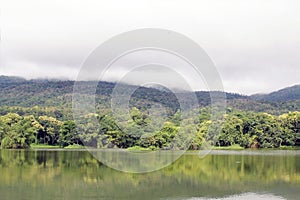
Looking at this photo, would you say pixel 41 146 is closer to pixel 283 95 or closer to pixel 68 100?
pixel 68 100

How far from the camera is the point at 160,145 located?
46.6 m

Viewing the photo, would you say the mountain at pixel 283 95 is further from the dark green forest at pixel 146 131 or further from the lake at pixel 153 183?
the lake at pixel 153 183

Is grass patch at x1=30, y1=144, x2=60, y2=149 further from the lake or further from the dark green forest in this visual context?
the lake

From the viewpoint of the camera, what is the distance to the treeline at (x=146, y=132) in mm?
47594

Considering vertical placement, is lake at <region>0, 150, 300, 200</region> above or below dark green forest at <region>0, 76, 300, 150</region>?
below

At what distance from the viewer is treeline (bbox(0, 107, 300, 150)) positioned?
4759 centimetres

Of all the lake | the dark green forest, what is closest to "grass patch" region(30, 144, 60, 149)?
the dark green forest

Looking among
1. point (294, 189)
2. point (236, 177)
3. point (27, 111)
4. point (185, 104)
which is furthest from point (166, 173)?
point (27, 111)

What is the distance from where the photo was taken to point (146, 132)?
48.3 meters

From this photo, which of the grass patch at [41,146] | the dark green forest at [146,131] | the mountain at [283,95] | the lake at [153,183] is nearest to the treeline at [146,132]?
the dark green forest at [146,131]

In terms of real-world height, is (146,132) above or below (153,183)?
above

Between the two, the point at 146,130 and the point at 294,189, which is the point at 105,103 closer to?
the point at 146,130

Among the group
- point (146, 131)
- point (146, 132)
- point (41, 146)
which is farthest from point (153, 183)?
point (41, 146)

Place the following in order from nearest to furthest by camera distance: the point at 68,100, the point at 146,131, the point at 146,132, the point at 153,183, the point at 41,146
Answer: the point at 153,183 < the point at 146,132 < the point at 146,131 < the point at 41,146 < the point at 68,100
